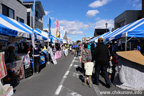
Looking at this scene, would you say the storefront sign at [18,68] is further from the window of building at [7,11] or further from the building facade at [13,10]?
the window of building at [7,11]

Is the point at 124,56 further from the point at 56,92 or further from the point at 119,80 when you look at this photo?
the point at 56,92

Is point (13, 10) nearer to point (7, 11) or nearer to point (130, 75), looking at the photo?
point (7, 11)

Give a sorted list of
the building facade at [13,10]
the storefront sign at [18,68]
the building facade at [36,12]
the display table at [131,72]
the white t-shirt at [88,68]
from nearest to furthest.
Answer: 1. the display table at [131,72]
2. the white t-shirt at [88,68]
3. the storefront sign at [18,68]
4. the building facade at [13,10]
5. the building facade at [36,12]

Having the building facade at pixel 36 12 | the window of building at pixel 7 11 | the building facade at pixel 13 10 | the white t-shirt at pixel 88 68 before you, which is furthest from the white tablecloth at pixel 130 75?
the building facade at pixel 36 12

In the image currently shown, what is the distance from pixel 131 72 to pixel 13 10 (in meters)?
15.8

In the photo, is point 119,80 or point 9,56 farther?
point 9,56

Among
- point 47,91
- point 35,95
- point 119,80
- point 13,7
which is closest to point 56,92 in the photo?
point 47,91

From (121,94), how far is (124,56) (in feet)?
5.14

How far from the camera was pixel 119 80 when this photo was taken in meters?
4.93

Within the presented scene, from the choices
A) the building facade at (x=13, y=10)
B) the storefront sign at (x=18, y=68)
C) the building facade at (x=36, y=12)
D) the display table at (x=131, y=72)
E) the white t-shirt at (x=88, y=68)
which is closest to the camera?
the display table at (x=131, y=72)

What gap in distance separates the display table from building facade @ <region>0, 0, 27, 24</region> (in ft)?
43.1

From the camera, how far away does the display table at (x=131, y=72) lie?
4590 millimetres

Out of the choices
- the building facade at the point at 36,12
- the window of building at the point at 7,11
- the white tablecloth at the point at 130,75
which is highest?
the building facade at the point at 36,12

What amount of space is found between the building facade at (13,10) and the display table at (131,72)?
13146 millimetres
